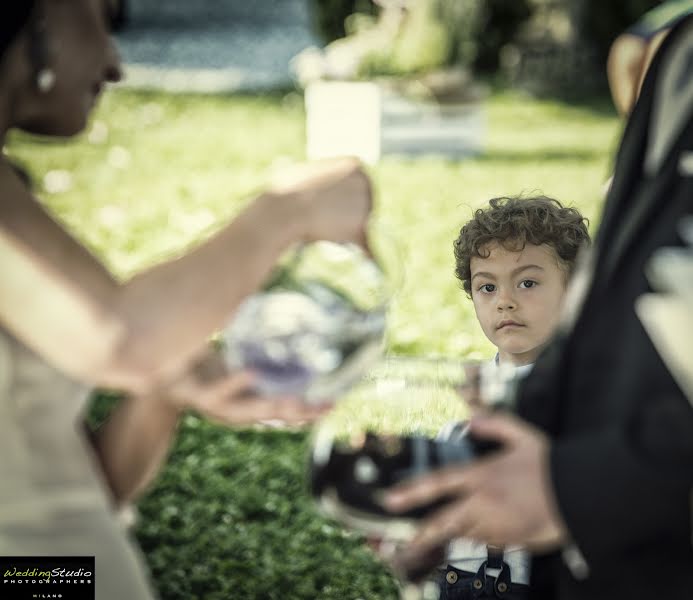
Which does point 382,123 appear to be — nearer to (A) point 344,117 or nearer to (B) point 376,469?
(A) point 344,117

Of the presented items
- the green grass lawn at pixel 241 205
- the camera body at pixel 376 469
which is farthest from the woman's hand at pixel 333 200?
the green grass lawn at pixel 241 205

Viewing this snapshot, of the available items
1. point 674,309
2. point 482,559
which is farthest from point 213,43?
point 674,309

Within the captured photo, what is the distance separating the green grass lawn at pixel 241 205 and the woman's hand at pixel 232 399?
7.28 ft

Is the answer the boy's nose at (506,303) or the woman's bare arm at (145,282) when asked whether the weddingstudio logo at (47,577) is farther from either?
the boy's nose at (506,303)

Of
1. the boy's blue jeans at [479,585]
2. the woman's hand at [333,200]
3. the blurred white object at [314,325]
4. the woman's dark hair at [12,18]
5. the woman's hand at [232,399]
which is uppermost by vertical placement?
the woman's dark hair at [12,18]

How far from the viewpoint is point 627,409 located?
Result: 137 centimetres

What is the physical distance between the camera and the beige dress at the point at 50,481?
1554 millimetres

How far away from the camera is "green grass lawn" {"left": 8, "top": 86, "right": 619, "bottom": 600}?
404cm

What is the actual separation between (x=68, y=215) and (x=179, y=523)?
4.89 metres

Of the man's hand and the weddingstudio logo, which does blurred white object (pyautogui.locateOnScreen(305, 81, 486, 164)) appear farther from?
the man's hand

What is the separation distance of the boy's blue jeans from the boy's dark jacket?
994mm

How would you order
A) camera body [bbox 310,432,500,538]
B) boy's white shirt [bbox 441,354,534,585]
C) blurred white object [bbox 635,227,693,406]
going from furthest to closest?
boy's white shirt [bbox 441,354,534,585]
camera body [bbox 310,432,500,538]
blurred white object [bbox 635,227,693,406]

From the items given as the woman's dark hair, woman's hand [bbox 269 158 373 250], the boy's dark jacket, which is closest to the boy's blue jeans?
the boy's dark jacket

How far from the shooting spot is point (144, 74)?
1733 centimetres
